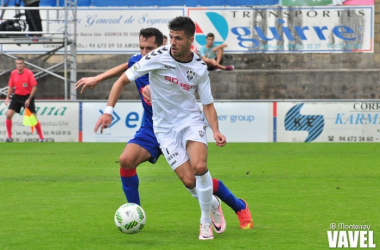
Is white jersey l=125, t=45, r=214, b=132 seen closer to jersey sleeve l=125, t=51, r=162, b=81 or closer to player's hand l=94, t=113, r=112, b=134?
jersey sleeve l=125, t=51, r=162, b=81

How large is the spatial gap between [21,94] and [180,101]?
14128 mm

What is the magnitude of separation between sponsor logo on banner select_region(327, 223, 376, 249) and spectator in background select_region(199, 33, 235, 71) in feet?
55.2

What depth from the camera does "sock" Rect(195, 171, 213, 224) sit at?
23.6 feet

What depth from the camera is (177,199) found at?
1005 cm

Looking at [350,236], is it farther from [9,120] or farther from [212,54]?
[212,54]

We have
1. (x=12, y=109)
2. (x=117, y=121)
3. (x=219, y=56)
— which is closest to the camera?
(x=12, y=109)

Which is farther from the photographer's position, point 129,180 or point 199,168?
point 129,180

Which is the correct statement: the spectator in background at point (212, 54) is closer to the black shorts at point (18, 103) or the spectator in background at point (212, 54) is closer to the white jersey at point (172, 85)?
the black shorts at point (18, 103)

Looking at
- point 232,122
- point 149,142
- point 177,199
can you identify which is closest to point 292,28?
point 232,122

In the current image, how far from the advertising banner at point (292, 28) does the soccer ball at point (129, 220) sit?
61.1 ft

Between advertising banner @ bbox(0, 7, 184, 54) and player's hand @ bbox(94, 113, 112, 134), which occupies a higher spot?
advertising banner @ bbox(0, 7, 184, 54)

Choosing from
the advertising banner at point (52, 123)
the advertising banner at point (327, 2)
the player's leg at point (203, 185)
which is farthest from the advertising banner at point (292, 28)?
the player's leg at point (203, 185)

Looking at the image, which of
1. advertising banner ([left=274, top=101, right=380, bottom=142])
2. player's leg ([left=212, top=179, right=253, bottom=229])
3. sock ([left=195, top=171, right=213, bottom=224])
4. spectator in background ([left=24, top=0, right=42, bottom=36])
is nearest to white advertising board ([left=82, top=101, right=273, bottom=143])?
advertising banner ([left=274, top=101, right=380, bottom=142])

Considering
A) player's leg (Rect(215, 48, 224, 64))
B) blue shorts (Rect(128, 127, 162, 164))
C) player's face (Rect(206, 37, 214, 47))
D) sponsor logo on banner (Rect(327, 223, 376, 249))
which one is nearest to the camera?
sponsor logo on banner (Rect(327, 223, 376, 249))
